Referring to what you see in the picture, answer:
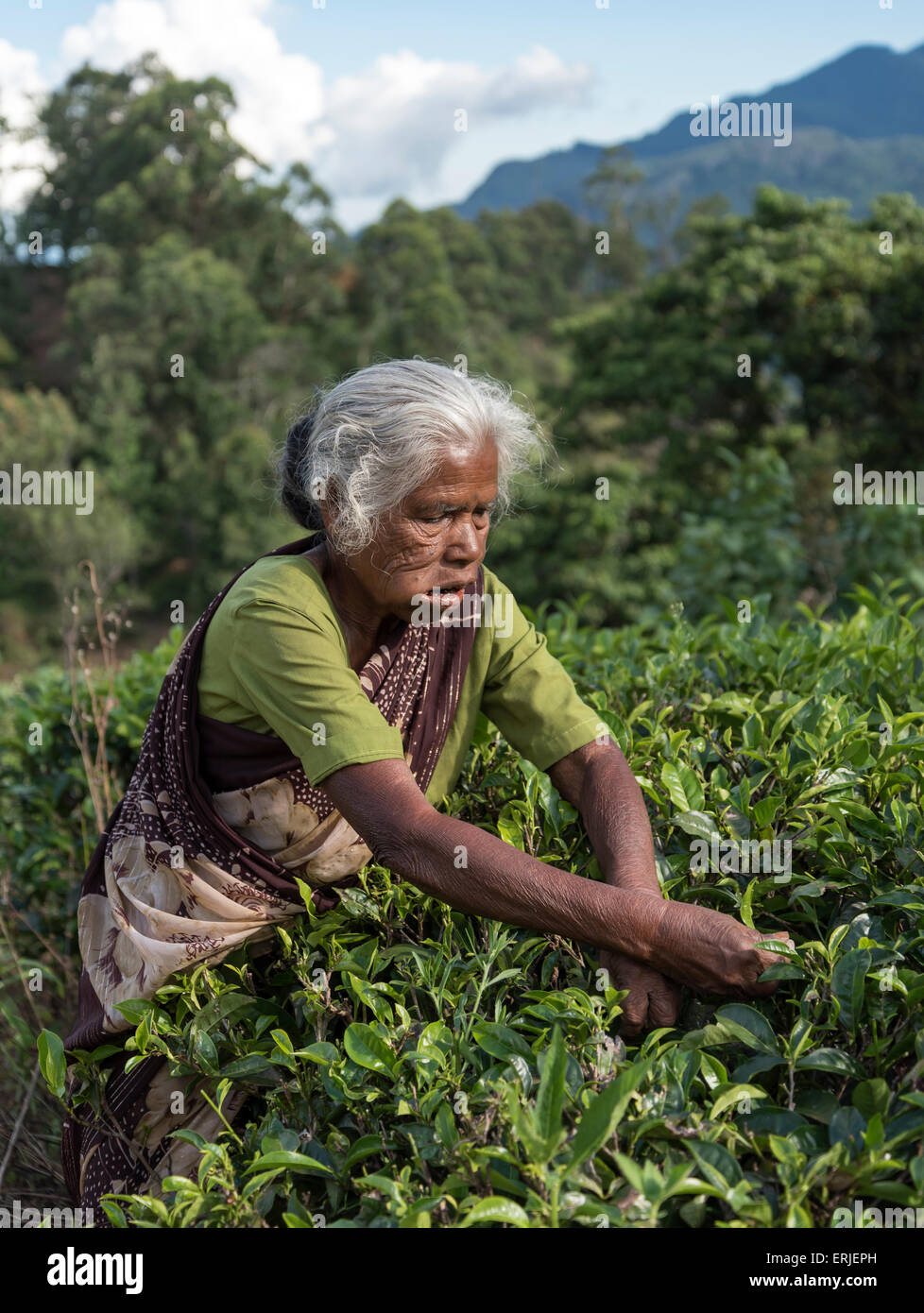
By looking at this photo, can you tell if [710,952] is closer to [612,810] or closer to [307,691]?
[612,810]

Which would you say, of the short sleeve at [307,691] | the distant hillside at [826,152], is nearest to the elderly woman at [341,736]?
the short sleeve at [307,691]

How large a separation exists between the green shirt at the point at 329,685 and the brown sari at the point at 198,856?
0.15ft

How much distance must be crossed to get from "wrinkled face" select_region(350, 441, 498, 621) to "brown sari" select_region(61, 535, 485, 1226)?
120mm

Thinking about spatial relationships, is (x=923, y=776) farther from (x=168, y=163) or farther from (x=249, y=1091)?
(x=168, y=163)

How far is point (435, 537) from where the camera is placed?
1.83 metres

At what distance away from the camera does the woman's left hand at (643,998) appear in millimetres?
1524

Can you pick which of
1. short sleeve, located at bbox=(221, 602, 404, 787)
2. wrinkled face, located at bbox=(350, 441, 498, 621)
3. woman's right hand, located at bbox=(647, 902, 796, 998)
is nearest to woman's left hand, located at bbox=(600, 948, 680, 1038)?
woman's right hand, located at bbox=(647, 902, 796, 998)

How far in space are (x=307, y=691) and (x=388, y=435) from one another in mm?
425

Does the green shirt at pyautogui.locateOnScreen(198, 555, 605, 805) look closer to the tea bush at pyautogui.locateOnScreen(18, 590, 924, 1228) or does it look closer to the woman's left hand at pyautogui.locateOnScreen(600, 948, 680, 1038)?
the tea bush at pyautogui.locateOnScreen(18, 590, 924, 1228)

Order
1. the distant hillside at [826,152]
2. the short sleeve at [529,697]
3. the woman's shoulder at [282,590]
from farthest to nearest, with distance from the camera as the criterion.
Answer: the distant hillside at [826,152]
the short sleeve at [529,697]
the woman's shoulder at [282,590]

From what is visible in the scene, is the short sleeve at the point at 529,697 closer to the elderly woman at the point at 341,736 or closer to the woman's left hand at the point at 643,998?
the elderly woman at the point at 341,736

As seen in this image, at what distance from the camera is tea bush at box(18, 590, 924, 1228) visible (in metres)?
1.20
